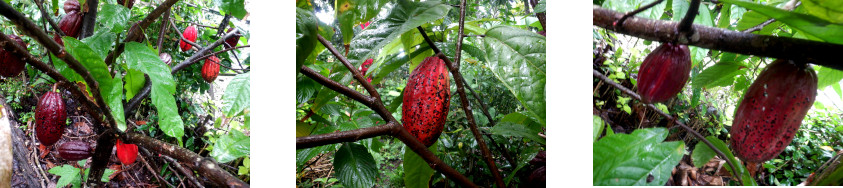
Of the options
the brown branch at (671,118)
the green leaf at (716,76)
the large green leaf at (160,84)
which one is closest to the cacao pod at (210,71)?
the large green leaf at (160,84)

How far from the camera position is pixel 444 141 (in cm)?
119

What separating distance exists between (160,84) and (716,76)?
78 cm

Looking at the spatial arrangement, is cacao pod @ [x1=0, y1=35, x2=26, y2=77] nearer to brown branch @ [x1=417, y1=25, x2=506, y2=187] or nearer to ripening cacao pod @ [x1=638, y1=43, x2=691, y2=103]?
brown branch @ [x1=417, y1=25, x2=506, y2=187]

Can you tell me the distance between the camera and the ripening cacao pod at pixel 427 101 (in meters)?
0.46

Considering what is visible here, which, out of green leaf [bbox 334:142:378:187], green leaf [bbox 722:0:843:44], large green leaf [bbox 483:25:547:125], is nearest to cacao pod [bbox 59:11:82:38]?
green leaf [bbox 334:142:378:187]

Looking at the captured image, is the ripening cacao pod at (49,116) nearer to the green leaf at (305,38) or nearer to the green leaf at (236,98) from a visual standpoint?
the green leaf at (236,98)

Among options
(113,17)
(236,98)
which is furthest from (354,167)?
(113,17)

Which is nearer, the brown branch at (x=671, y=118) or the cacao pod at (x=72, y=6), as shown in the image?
the brown branch at (x=671, y=118)

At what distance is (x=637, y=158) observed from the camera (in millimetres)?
466

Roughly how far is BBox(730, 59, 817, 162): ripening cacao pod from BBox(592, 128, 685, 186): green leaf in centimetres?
6

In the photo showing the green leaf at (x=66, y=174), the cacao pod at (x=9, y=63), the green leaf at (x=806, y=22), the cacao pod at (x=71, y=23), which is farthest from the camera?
the green leaf at (x=66, y=174)

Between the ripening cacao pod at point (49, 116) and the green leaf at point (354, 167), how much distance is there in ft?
1.76

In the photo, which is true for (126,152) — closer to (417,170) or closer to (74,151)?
(74,151)

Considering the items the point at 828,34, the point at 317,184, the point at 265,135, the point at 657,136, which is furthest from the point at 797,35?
the point at 317,184
